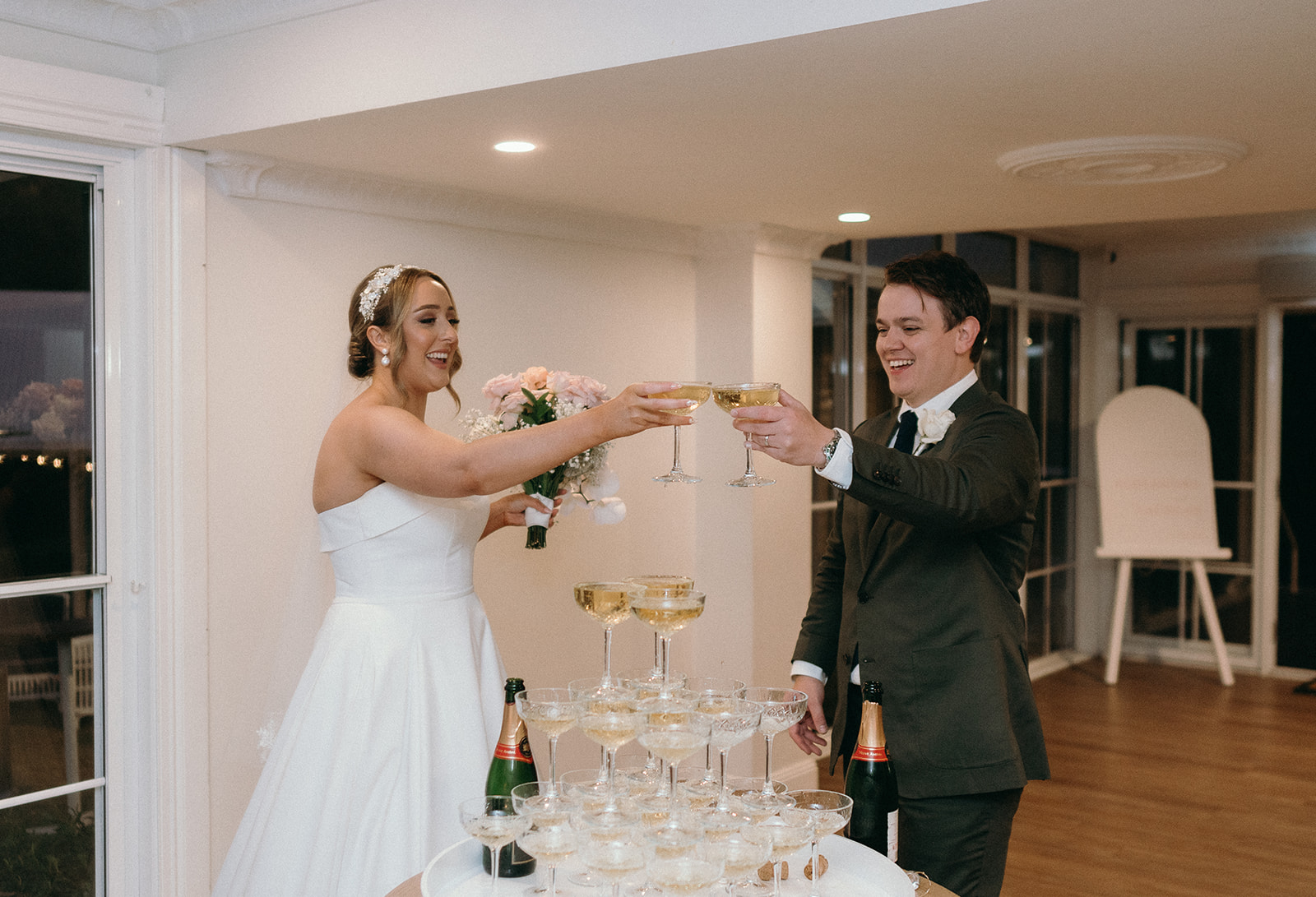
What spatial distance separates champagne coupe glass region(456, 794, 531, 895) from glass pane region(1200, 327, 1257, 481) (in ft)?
22.5

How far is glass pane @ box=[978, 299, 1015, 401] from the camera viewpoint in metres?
6.71

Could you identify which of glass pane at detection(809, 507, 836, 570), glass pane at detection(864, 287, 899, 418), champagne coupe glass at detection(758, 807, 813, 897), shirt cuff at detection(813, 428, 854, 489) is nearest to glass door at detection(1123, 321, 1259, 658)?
glass pane at detection(864, 287, 899, 418)

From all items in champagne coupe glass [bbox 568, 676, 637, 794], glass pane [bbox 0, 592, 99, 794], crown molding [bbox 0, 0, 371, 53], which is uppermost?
crown molding [bbox 0, 0, 371, 53]

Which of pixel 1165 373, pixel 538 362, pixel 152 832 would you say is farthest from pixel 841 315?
pixel 152 832

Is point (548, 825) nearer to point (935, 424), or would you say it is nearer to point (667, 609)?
point (667, 609)

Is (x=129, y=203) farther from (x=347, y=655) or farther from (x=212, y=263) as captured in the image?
(x=347, y=655)

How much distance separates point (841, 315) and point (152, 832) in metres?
3.84

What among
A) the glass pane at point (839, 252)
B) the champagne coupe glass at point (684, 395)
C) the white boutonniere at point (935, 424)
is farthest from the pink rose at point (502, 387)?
the glass pane at point (839, 252)

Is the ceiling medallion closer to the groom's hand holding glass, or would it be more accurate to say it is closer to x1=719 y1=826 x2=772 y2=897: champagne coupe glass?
the groom's hand holding glass

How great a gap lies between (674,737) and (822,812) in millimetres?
238

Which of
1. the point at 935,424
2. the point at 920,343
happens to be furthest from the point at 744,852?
the point at 920,343

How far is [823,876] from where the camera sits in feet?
5.68

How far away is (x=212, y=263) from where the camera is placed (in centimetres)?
310

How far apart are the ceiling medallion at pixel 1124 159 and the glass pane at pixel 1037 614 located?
428 cm
